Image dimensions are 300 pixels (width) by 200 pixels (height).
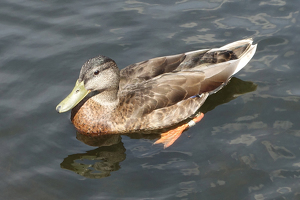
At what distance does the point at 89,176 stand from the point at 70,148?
0.78 m

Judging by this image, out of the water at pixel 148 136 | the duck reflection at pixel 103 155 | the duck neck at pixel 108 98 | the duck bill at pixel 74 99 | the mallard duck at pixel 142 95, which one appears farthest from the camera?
the duck neck at pixel 108 98

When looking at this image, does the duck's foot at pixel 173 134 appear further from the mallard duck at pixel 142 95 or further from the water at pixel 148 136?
the water at pixel 148 136

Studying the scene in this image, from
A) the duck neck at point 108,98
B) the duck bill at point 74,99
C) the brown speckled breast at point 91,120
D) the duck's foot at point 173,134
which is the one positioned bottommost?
the duck's foot at point 173,134

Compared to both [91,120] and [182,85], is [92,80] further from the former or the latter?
[182,85]

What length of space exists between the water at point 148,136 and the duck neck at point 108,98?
0.62 metres

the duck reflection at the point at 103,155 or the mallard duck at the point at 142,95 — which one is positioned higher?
the mallard duck at the point at 142,95

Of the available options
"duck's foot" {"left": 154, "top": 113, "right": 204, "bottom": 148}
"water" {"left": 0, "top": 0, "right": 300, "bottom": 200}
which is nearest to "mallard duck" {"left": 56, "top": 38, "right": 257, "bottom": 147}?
"duck's foot" {"left": 154, "top": 113, "right": 204, "bottom": 148}

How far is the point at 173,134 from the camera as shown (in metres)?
7.71

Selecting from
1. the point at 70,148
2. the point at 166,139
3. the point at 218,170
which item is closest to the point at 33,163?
the point at 70,148

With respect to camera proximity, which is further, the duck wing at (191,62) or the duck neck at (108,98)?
the duck wing at (191,62)

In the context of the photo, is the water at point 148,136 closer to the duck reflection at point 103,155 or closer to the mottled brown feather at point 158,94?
the duck reflection at point 103,155

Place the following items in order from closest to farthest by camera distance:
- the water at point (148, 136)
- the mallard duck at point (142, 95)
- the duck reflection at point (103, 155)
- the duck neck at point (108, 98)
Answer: the water at point (148, 136)
the duck reflection at point (103, 155)
the mallard duck at point (142, 95)
the duck neck at point (108, 98)

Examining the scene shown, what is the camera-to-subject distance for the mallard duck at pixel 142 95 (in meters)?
7.45

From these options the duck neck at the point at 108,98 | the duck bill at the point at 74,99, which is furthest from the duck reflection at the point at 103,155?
the duck bill at the point at 74,99
